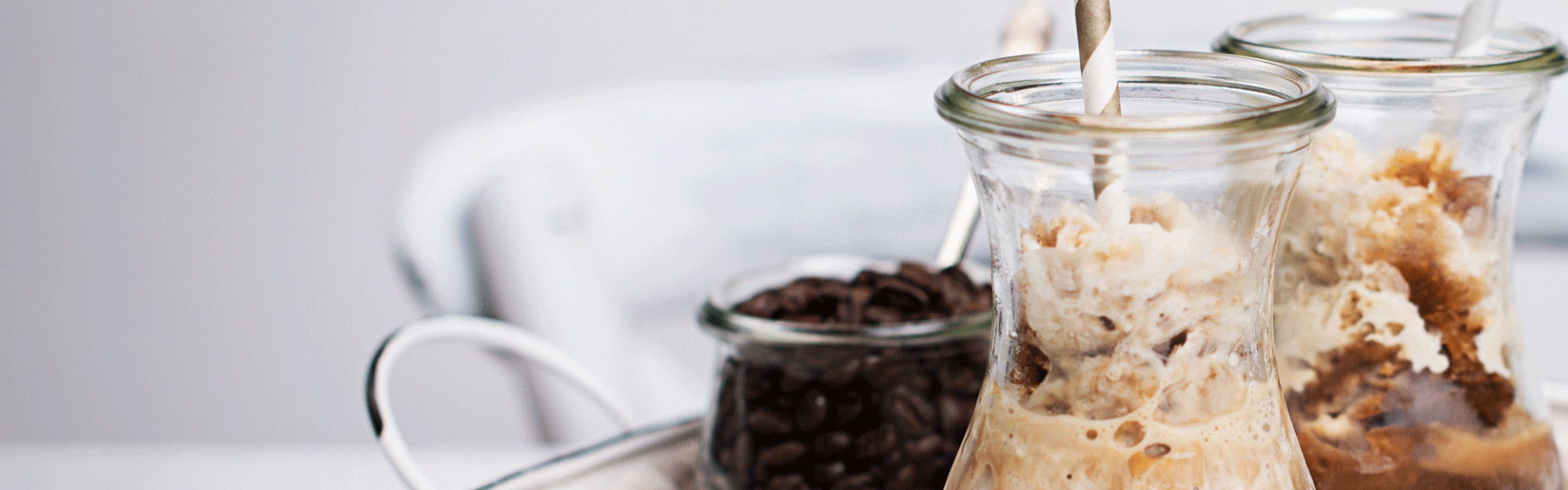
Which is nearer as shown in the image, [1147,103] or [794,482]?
[1147,103]

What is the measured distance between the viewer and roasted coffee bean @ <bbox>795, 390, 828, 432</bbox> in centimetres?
35

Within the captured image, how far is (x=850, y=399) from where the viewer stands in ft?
1.14

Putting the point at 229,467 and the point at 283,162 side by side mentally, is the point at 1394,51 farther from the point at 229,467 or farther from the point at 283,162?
the point at 283,162

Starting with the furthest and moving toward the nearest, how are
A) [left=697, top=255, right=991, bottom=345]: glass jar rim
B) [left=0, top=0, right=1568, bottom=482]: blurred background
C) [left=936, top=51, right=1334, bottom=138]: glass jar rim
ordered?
1. [left=0, top=0, right=1568, bottom=482]: blurred background
2. [left=697, top=255, right=991, bottom=345]: glass jar rim
3. [left=936, top=51, right=1334, bottom=138]: glass jar rim

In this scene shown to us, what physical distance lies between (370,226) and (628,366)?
57 centimetres

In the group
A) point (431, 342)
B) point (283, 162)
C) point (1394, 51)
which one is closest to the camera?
point (1394, 51)

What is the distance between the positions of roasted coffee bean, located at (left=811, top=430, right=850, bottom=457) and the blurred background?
1.93 ft

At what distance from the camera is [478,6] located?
1169 mm

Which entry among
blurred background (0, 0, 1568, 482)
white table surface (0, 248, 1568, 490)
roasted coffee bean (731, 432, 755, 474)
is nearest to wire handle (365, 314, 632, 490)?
roasted coffee bean (731, 432, 755, 474)

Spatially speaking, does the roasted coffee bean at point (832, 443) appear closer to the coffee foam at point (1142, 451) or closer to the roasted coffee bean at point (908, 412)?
the roasted coffee bean at point (908, 412)

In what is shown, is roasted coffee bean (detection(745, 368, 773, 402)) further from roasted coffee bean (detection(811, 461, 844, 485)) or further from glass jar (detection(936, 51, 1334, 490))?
glass jar (detection(936, 51, 1334, 490))

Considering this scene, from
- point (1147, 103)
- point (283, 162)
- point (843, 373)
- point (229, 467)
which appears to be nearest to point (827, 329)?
point (843, 373)

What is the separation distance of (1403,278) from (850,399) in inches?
6.0

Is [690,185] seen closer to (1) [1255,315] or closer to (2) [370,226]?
(2) [370,226]
